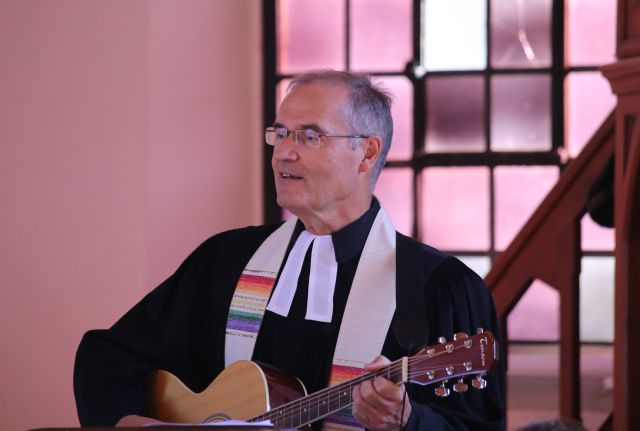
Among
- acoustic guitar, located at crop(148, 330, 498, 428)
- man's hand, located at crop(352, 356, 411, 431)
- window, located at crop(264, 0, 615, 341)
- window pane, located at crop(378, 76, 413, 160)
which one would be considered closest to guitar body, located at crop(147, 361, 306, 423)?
acoustic guitar, located at crop(148, 330, 498, 428)

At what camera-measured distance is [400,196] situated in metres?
7.12

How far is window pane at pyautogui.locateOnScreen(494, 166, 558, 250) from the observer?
22.9ft

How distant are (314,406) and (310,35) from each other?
12.8 ft

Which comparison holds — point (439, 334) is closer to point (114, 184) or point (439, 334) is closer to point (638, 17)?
point (638, 17)

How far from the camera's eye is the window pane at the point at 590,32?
6.88 meters

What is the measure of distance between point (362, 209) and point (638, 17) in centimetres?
144

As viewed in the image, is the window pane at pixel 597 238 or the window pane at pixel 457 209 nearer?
the window pane at pixel 597 238

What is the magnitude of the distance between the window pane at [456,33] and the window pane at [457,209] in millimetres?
606

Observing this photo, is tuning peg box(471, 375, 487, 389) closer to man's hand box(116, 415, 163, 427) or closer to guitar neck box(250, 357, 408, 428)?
guitar neck box(250, 357, 408, 428)

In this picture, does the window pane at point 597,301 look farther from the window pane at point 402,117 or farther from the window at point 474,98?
the window pane at point 402,117

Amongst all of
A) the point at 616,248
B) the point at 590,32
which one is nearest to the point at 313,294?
the point at 616,248

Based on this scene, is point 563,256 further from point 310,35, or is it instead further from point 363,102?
point 310,35

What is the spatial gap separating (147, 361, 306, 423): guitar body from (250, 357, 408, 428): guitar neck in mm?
37

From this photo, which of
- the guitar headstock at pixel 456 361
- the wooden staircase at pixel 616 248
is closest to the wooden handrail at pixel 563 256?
the wooden staircase at pixel 616 248
